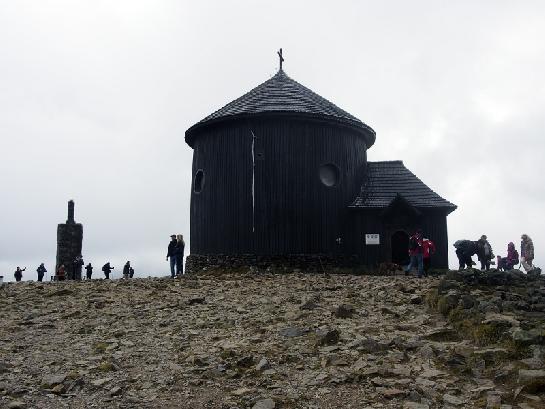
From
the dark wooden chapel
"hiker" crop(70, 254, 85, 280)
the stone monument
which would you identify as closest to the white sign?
the dark wooden chapel

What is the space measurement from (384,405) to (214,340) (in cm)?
415

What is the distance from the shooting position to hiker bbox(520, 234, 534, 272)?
2038cm

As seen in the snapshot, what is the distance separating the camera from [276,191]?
21844 millimetres

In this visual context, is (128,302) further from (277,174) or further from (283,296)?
(277,174)

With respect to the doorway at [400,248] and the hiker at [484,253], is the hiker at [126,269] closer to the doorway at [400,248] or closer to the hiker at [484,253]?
the doorway at [400,248]

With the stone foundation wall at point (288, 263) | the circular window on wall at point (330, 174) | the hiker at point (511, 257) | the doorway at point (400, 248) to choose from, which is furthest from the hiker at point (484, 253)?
the circular window on wall at point (330, 174)

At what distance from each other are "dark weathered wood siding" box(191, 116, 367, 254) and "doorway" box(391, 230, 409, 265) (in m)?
2.29

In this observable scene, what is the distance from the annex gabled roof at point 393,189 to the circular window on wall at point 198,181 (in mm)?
6564

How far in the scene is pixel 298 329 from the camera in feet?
34.8

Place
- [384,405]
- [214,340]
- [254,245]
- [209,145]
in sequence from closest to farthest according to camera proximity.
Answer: [384,405] → [214,340] → [254,245] → [209,145]

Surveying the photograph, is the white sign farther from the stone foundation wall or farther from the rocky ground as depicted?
the rocky ground

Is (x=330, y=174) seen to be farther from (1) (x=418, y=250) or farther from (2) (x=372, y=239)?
(1) (x=418, y=250)

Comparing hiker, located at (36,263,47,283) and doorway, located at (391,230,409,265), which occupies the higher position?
doorway, located at (391,230,409,265)

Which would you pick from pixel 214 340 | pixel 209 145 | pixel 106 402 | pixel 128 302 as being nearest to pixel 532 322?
pixel 214 340
